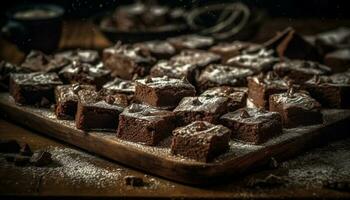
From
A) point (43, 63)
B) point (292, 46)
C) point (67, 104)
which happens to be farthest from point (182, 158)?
point (292, 46)

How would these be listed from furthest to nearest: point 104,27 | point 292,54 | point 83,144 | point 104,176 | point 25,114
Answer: point 104,27
point 292,54
point 25,114
point 83,144
point 104,176

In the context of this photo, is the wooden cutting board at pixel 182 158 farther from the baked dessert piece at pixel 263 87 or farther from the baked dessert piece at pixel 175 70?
the baked dessert piece at pixel 175 70

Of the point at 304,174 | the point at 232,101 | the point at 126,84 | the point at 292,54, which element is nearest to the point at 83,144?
the point at 126,84

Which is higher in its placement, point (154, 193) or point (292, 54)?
point (292, 54)

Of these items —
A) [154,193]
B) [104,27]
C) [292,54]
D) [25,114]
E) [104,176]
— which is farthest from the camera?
[104,27]

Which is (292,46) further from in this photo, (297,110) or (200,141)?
(200,141)

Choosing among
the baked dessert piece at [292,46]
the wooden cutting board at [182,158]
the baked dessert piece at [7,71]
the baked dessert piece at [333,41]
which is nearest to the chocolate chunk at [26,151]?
the wooden cutting board at [182,158]

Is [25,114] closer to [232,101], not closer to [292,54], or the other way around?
[232,101]

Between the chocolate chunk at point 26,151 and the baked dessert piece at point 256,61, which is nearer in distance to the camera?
the chocolate chunk at point 26,151
